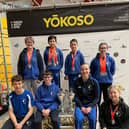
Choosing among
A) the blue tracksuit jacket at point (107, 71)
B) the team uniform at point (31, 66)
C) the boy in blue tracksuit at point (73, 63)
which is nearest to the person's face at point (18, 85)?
the team uniform at point (31, 66)

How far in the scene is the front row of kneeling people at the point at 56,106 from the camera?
10.1 feet

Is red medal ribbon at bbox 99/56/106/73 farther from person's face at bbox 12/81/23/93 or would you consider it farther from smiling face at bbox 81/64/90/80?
person's face at bbox 12/81/23/93

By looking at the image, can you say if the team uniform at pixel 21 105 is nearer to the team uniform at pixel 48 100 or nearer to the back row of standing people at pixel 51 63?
the team uniform at pixel 48 100

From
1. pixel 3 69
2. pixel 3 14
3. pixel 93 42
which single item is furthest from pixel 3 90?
pixel 93 42

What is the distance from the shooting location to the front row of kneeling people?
10.1 ft

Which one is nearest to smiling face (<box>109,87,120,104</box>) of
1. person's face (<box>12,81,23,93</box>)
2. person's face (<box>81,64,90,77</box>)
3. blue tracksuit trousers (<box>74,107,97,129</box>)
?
blue tracksuit trousers (<box>74,107,97,129</box>)

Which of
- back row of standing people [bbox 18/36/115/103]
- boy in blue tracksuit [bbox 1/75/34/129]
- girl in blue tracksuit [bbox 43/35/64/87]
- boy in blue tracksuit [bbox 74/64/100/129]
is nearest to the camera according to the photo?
boy in blue tracksuit [bbox 1/75/34/129]

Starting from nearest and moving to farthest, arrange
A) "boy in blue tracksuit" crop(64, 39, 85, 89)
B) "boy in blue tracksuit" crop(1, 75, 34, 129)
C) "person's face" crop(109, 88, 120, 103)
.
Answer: "person's face" crop(109, 88, 120, 103), "boy in blue tracksuit" crop(1, 75, 34, 129), "boy in blue tracksuit" crop(64, 39, 85, 89)

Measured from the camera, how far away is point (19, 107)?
131 inches

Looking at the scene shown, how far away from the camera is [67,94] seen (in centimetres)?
448

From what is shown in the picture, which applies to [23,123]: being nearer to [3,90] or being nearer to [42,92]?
[42,92]

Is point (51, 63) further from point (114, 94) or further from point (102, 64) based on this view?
point (114, 94)

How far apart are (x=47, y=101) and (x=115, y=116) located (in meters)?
0.93

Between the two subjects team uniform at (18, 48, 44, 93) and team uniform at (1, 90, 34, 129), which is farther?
team uniform at (18, 48, 44, 93)
